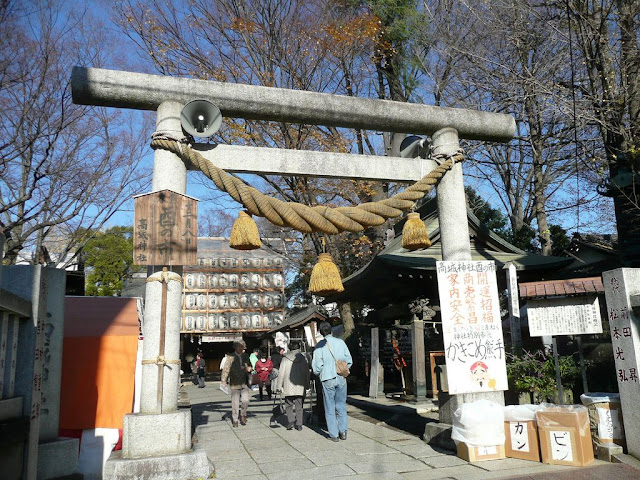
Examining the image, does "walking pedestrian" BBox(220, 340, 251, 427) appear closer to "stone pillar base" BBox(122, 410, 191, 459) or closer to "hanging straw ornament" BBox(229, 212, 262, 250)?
"stone pillar base" BBox(122, 410, 191, 459)

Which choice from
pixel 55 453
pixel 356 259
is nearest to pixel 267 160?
pixel 55 453

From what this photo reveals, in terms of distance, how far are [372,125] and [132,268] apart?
26.6 meters

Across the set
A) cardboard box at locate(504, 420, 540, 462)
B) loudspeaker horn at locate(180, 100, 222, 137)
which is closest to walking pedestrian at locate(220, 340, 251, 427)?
loudspeaker horn at locate(180, 100, 222, 137)

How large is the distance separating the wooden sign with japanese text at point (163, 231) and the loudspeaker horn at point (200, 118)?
88 cm

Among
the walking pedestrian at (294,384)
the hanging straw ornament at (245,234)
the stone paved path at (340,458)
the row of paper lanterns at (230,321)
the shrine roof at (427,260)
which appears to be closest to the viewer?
the stone paved path at (340,458)

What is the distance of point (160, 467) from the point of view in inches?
200

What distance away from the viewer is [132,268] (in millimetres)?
30266

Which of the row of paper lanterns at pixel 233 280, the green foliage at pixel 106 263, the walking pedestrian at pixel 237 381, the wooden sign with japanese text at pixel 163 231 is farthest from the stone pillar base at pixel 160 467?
the green foliage at pixel 106 263

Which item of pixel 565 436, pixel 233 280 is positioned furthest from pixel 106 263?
pixel 565 436

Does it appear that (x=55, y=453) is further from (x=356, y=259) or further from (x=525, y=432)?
(x=356, y=259)

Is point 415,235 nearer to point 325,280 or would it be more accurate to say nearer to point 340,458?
point 325,280

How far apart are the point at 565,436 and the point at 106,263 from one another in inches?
1068

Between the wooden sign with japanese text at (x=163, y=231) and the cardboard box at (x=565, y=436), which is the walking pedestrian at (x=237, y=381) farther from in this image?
the cardboard box at (x=565, y=436)

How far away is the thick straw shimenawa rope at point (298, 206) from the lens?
6.04m
